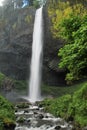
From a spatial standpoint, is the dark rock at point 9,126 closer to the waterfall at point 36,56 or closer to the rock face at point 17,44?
the waterfall at point 36,56

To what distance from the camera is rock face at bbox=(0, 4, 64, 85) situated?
4419cm

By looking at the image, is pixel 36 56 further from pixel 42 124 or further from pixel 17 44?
pixel 42 124

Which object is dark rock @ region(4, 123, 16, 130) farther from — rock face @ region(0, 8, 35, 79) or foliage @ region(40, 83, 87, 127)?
rock face @ region(0, 8, 35, 79)

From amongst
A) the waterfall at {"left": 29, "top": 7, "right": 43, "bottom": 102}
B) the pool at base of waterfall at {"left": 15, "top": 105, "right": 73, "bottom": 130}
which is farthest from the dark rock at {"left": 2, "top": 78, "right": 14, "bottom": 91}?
the pool at base of waterfall at {"left": 15, "top": 105, "right": 73, "bottom": 130}

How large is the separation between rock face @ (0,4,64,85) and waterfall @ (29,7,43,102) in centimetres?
64

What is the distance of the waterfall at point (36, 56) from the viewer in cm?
4406

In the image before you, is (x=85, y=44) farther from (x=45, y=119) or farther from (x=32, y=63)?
(x=32, y=63)

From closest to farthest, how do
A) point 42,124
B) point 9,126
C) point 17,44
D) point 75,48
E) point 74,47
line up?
1. point 74,47
2. point 75,48
3. point 9,126
4. point 42,124
5. point 17,44

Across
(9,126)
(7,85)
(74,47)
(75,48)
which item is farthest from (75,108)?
(7,85)

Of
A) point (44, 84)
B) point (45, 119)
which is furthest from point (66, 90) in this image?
point (45, 119)

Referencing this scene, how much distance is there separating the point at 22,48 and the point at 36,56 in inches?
95.7

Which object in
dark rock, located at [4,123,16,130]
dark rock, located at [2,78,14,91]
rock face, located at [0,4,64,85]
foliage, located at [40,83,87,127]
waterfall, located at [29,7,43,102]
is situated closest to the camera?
dark rock, located at [4,123,16,130]

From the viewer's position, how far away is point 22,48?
44750 millimetres

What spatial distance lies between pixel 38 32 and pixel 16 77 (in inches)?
306
